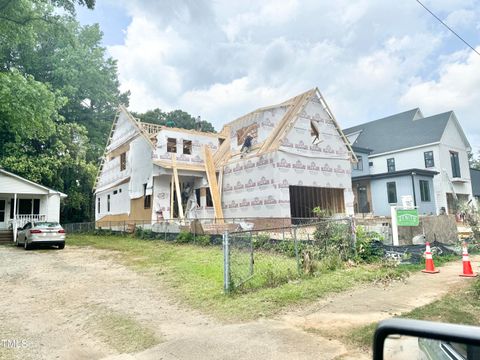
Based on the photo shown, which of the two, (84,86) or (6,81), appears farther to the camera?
(84,86)

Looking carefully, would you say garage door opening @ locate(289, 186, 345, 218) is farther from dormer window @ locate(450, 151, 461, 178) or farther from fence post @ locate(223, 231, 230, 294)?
dormer window @ locate(450, 151, 461, 178)

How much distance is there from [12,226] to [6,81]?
10811mm

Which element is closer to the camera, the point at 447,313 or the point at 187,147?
the point at 447,313

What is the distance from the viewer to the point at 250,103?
91.7 ft

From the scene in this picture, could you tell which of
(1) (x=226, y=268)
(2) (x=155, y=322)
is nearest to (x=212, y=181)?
(1) (x=226, y=268)

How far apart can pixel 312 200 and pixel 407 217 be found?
10.2 meters

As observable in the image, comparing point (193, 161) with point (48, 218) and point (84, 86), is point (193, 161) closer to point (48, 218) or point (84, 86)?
point (48, 218)

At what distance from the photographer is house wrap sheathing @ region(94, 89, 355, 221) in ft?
57.8

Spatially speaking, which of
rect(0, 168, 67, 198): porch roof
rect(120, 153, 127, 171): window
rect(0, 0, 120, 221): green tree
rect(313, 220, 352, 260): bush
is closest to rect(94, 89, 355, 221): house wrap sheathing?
rect(120, 153, 127, 171): window

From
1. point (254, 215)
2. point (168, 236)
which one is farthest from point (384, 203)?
point (168, 236)

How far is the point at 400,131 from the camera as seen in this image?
31125mm

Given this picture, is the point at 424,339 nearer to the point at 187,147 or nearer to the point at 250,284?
the point at 250,284

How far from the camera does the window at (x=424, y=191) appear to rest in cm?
2381

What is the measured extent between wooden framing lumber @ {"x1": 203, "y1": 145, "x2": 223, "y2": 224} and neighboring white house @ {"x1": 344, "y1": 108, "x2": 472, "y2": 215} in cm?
1192
